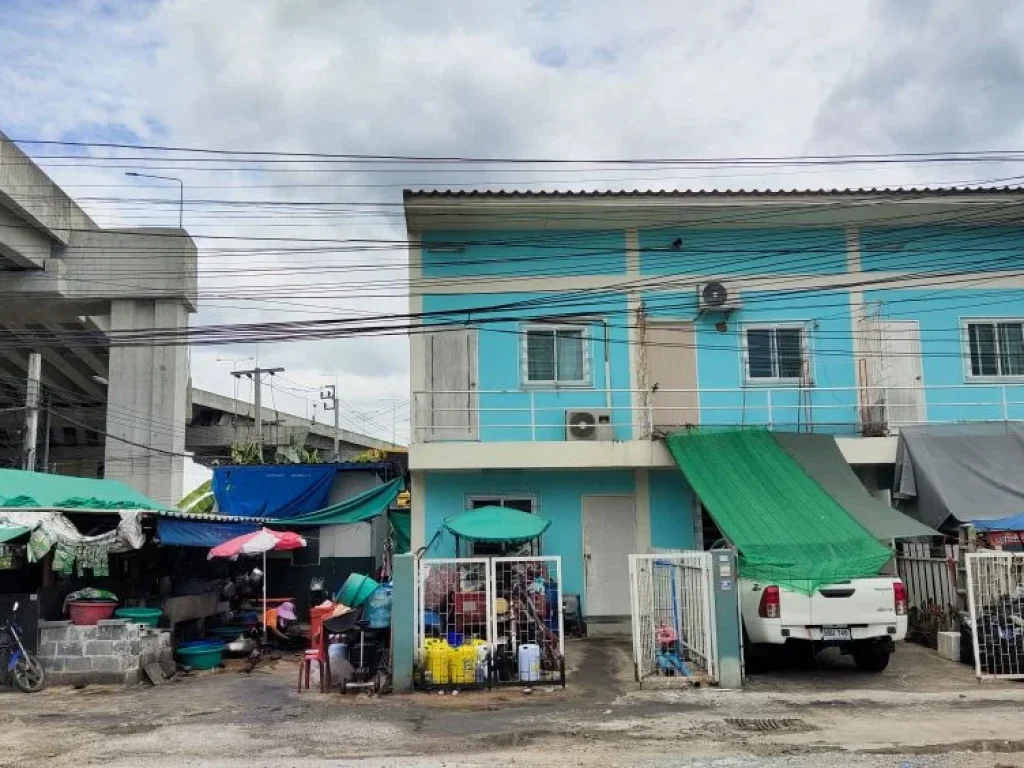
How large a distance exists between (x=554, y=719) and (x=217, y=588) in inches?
378

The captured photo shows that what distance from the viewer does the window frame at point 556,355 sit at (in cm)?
1617

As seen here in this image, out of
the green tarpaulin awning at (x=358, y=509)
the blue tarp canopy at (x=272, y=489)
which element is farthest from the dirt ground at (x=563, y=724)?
the blue tarp canopy at (x=272, y=489)

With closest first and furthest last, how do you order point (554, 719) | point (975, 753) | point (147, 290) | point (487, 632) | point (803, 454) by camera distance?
point (975, 753)
point (554, 719)
point (487, 632)
point (803, 454)
point (147, 290)

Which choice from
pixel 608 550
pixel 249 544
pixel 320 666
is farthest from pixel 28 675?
pixel 608 550

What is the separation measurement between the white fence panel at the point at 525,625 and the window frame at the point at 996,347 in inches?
373

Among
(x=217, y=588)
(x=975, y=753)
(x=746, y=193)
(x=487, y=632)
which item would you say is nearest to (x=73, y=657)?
(x=217, y=588)

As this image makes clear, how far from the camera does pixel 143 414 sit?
22.6 m

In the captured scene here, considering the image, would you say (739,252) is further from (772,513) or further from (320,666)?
(320,666)

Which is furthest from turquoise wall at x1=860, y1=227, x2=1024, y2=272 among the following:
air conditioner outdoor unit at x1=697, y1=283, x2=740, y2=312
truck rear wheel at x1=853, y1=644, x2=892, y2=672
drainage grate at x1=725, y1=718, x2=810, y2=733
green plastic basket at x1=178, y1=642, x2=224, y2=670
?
green plastic basket at x1=178, y1=642, x2=224, y2=670

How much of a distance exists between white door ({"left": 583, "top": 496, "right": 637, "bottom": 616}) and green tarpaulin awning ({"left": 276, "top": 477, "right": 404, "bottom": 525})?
4.96 metres

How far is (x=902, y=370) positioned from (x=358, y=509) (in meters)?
11.1

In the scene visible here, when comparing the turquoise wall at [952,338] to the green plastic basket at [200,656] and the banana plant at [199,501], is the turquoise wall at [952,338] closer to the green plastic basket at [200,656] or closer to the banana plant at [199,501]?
the green plastic basket at [200,656]

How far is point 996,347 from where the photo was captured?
649 inches

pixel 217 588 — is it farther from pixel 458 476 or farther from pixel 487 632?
pixel 487 632
